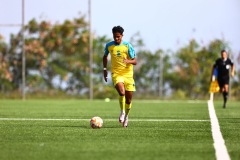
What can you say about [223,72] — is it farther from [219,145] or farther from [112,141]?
[219,145]

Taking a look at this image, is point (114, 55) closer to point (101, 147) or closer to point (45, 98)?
point (101, 147)

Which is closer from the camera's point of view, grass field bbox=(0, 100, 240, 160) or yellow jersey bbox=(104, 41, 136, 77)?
grass field bbox=(0, 100, 240, 160)

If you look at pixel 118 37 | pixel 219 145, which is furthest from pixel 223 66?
pixel 219 145

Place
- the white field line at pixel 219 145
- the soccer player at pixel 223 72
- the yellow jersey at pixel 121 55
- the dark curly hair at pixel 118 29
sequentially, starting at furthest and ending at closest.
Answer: the soccer player at pixel 223 72, the yellow jersey at pixel 121 55, the dark curly hair at pixel 118 29, the white field line at pixel 219 145

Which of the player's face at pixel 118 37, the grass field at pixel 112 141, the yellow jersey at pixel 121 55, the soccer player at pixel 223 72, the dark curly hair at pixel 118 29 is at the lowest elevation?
the grass field at pixel 112 141

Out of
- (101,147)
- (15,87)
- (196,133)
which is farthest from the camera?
(15,87)

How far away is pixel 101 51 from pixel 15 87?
5425 millimetres

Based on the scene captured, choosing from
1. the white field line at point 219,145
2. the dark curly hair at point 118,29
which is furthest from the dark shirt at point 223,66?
the white field line at point 219,145

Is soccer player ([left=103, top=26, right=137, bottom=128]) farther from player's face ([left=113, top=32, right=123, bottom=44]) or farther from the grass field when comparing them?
the grass field

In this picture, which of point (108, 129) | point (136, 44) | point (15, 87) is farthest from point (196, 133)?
point (136, 44)

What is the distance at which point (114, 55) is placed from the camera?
15023 mm

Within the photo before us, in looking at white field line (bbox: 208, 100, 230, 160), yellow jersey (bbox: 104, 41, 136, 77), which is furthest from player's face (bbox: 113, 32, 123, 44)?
white field line (bbox: 208, 100, 230, 160)

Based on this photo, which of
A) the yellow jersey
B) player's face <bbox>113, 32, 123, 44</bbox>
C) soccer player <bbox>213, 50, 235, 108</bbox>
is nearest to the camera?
player's face <bbox>113, 32, 123, 44</bbox>

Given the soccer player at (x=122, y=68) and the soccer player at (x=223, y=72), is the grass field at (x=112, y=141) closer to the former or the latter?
the soccer player at (x=122, y=68)
